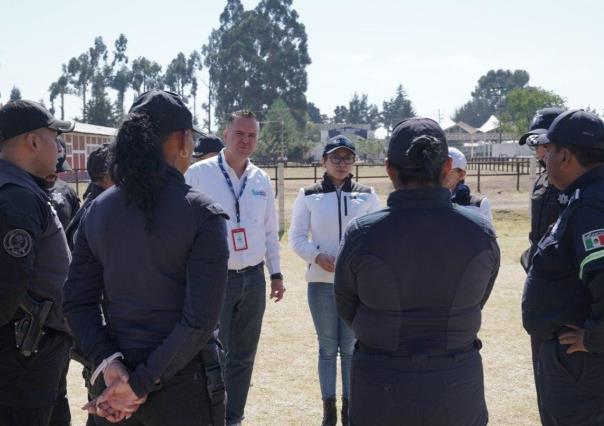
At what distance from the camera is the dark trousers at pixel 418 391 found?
2576 millimetres

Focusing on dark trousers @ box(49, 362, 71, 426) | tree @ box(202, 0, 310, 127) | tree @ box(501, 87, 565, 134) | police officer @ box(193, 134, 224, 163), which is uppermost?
tree @ box(202, 0, 310, 127)

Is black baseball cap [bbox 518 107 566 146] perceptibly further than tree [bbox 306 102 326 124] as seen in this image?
No

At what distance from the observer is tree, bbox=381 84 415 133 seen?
14588cm

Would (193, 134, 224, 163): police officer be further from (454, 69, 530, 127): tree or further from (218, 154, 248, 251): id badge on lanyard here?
(454, 69, 530, 127): tree

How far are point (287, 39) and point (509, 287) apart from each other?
96.8 metres

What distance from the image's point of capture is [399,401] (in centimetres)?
259

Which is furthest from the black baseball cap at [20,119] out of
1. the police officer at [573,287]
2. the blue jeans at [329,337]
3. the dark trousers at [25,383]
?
the police officer at [573,287]

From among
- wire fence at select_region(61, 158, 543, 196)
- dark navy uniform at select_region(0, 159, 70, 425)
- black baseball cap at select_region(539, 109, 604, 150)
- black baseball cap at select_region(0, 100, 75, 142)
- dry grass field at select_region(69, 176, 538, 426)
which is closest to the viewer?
dark navy uniform at select_region(0, 159, 70, 425)

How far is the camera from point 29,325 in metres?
3.10

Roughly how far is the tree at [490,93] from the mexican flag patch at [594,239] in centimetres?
17389

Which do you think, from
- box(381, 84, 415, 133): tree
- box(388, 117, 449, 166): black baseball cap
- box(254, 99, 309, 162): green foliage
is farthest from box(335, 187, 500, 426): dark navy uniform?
box(381, 84, 415, 133): tree

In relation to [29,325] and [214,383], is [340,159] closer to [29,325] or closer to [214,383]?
[29,325]

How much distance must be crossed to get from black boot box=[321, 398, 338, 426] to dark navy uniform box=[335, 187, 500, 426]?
213 centimetres

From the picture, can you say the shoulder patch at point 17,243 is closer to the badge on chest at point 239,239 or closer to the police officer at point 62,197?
the police officer at point 62,197
